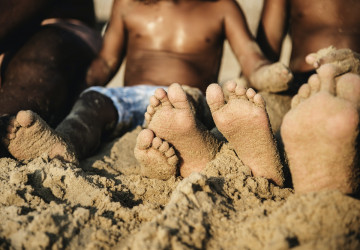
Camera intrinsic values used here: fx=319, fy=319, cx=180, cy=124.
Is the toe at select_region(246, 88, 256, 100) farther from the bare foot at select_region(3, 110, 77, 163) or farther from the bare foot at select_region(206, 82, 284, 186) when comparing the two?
the bare foot at select_region(3, 110, 77, 163)

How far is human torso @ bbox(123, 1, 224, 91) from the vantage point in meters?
1.79

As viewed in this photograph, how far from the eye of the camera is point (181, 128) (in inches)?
38.8

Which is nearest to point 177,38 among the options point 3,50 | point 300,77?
point 300,77

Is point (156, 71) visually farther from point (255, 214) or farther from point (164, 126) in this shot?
point (255, 214)

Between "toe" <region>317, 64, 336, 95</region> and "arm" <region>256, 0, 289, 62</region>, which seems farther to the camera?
"arm" <region>256, 0, 289, 62</region>

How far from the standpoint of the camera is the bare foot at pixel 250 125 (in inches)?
37.1

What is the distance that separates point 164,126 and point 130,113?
1.86ft

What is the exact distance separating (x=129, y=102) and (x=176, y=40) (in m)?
0.53

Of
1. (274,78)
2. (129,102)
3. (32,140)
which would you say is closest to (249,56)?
(274,78)

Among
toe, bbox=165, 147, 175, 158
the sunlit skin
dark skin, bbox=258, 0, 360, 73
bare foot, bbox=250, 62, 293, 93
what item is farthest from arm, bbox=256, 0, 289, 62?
toe, bbox=165, 147, 175, 158

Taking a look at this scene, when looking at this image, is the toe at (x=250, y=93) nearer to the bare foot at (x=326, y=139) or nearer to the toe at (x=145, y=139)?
the bare foot at (x=326, y=139)

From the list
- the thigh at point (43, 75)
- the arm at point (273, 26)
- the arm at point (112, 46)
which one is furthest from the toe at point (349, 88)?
the arm at point (112, 46)

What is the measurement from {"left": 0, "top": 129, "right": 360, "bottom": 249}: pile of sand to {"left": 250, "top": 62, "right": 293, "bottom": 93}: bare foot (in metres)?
0.47

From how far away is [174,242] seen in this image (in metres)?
0.66
